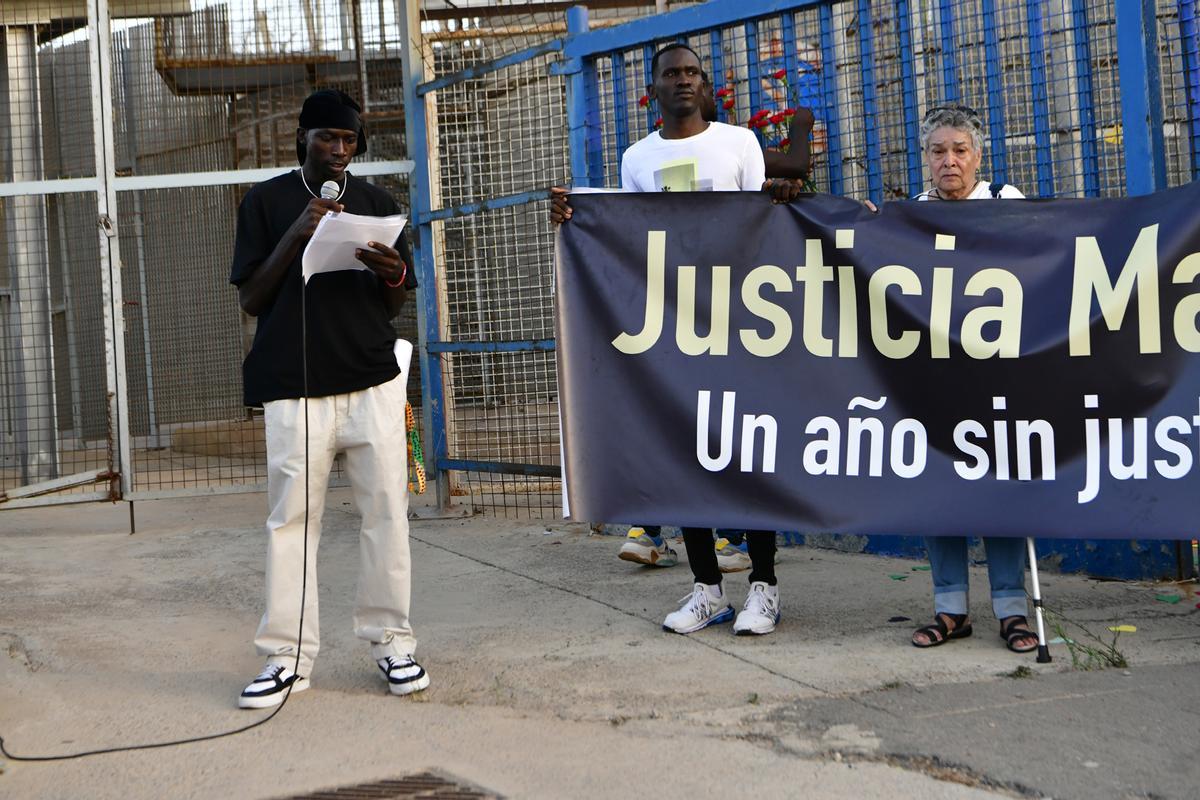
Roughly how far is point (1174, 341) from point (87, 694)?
3800 mm

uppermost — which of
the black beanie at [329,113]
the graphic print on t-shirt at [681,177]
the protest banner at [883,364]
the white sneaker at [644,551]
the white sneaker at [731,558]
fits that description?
the black beanie at [329,113]

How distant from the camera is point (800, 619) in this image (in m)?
5.01

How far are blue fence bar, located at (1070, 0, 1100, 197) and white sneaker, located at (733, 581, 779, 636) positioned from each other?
2.35 metres

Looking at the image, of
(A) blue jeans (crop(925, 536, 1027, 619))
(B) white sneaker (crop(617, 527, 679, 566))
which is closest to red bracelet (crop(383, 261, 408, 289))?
(A) blue jeans (crop(925, 536, 1027, 619))

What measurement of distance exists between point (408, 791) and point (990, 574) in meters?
2.30

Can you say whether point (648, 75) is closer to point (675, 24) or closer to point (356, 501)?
point (675, 24)

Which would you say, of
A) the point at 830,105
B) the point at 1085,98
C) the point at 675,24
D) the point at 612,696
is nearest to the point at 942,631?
the point at 612,696

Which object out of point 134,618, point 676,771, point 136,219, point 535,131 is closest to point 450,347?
point 535,131

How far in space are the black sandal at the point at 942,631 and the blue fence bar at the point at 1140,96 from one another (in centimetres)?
206

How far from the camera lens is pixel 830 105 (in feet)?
21.2

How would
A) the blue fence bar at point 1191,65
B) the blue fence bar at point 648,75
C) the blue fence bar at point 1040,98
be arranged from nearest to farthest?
the blue fence bar at point 1191,65, the blue fence bar at point 1040,98, the blue fence bar at point 648,75

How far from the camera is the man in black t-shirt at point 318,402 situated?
411 cm

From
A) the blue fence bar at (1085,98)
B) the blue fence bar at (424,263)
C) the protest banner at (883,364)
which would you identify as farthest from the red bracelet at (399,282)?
the blue fence bar at (424,263)

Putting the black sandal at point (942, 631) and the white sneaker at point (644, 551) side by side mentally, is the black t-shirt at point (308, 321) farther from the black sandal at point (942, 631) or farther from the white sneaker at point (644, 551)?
the white sneaker at point (644, 551)
